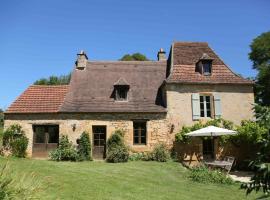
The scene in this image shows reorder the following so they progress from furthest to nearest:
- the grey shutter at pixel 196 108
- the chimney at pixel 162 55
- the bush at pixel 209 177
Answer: the chimney at pixel 162 55 → the grey shutter at pixel 196 108 → the bush at pixel 209 177

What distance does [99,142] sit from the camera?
18125 mm

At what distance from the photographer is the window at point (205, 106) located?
18.4 m

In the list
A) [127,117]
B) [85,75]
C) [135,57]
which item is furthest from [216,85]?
[135,57]

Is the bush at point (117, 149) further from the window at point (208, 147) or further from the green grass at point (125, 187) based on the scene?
the window at point (208, 147)

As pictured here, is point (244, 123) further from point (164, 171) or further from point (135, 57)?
point (135, 57)

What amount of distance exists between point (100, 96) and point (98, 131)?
232cm

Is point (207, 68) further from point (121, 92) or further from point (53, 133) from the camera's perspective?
point (53, 133)

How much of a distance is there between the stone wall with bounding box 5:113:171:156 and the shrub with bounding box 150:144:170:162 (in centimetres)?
58

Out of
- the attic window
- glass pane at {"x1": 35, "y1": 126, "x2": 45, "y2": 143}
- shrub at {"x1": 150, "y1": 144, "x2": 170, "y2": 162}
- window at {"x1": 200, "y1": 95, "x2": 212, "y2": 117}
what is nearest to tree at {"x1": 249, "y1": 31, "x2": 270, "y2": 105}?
window at {"x1": 200, "y1": 95, "x2": 212, "y2": 117}

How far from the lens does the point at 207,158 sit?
17.9m

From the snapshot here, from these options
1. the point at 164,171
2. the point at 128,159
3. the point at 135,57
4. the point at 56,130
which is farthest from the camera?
the point at 135,57

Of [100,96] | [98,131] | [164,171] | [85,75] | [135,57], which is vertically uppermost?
[135,57]

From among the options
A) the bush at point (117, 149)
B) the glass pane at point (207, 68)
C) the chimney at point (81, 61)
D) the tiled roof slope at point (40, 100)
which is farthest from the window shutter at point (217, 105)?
the tiled roof slope at point (40, 100)

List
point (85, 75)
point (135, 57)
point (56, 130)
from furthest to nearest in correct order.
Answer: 1. point (135, 57)
2. point (85, 75)
3. point (56, 130)
